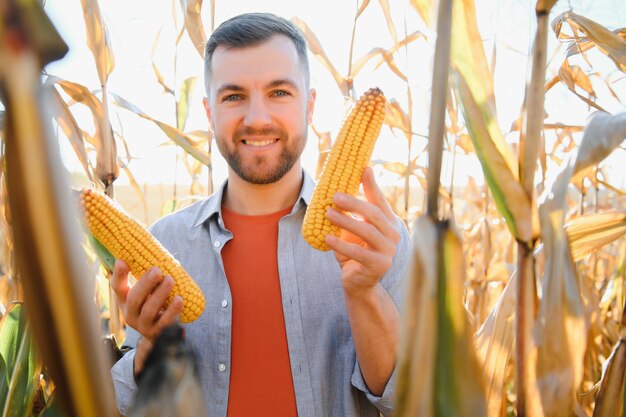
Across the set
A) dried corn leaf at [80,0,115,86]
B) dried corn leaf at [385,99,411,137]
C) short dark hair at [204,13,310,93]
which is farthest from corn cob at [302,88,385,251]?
dried corn leaf at [385,99,411,137]

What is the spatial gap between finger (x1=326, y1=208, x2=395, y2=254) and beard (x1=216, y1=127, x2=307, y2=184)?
57 centimetres

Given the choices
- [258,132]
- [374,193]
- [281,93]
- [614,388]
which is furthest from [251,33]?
[614,388]

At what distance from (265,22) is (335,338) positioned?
1119mm

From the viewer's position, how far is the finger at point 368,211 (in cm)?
126

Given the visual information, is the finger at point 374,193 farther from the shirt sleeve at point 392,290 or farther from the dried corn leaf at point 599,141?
the dried corn leaf at point 599,141

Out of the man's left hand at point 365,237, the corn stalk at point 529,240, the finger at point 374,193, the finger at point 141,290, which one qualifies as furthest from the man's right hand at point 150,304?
the corn stalk at point 529,240

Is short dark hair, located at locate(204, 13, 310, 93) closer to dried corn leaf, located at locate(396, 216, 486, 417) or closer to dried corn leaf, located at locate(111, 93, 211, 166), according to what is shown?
dried corn leaf, located at locate(111, 93, 211, 166)

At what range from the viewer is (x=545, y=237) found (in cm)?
88

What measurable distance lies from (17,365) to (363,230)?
0.97 m

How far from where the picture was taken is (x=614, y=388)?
117 cm

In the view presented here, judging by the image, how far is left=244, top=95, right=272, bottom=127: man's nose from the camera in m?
1.70

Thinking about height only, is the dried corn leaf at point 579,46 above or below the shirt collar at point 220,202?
above

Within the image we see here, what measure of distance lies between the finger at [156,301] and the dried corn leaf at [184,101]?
5.28ft

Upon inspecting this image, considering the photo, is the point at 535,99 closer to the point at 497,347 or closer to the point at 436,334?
the point at 436,334
